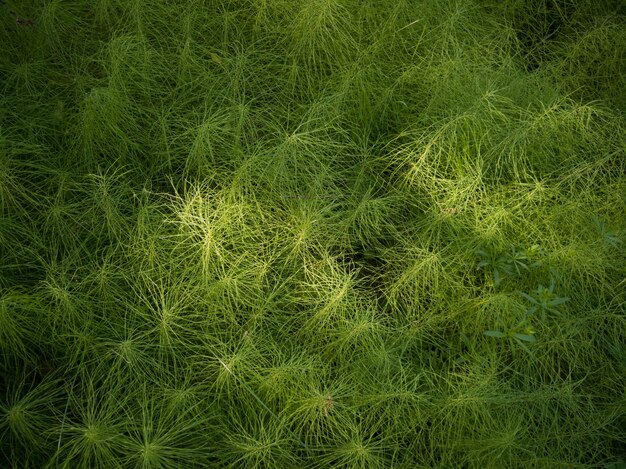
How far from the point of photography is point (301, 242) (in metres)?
2.06

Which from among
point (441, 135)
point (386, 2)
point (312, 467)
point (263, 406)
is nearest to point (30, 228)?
point (263, 406)

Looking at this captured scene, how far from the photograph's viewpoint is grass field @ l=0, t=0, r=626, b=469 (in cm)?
182

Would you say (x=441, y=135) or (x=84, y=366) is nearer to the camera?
(x=84, y=366)

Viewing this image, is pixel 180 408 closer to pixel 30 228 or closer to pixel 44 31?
pixel 30 228

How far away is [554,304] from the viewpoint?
77.5 inches

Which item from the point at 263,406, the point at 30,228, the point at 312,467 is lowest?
the point at 312,467

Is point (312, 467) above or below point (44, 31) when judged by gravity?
below

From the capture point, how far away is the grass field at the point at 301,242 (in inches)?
71.5

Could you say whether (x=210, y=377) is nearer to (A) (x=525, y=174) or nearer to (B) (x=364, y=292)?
(B) (x=364, y=292)

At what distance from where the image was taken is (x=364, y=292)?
2059 mm

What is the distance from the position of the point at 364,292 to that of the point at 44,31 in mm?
1528

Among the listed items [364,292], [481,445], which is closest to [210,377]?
[364,292]

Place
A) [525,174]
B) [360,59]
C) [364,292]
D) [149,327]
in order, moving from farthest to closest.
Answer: [360,59] → [525,174] → [364,292] → [149,327]

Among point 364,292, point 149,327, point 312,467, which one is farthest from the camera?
point 364,292
